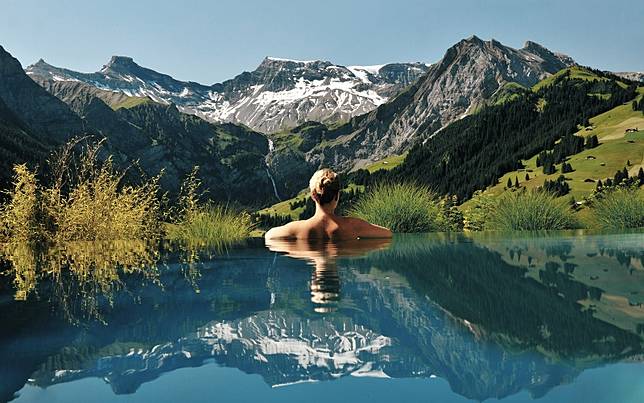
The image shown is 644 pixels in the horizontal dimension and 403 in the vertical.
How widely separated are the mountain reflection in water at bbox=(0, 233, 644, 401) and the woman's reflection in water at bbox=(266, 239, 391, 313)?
5 centimetres

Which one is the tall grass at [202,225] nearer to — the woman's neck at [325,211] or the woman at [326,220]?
the woman at [326,220]

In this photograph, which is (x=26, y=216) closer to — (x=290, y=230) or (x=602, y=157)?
(x=290, y=230)

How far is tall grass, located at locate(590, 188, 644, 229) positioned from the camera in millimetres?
22531

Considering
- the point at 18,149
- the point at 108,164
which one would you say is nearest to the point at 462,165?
the point at 18,149

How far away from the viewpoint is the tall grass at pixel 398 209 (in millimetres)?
18844

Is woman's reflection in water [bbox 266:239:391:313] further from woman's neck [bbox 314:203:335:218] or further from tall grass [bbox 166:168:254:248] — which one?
tall grass [bbox 166:168:254:248]

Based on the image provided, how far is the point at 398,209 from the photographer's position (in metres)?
18.9

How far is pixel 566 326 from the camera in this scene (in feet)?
11.9

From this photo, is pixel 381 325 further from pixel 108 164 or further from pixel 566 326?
pixel 108 164

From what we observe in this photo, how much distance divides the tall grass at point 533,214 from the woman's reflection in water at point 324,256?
41.5ft

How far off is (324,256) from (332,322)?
4598mm

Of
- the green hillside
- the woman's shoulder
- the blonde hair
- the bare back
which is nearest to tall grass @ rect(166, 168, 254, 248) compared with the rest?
the woman's shoulder

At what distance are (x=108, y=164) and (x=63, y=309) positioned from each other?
11817 mm

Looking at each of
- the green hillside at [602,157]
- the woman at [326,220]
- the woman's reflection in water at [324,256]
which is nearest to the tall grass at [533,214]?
the woman's reflection in water at [324,256]
